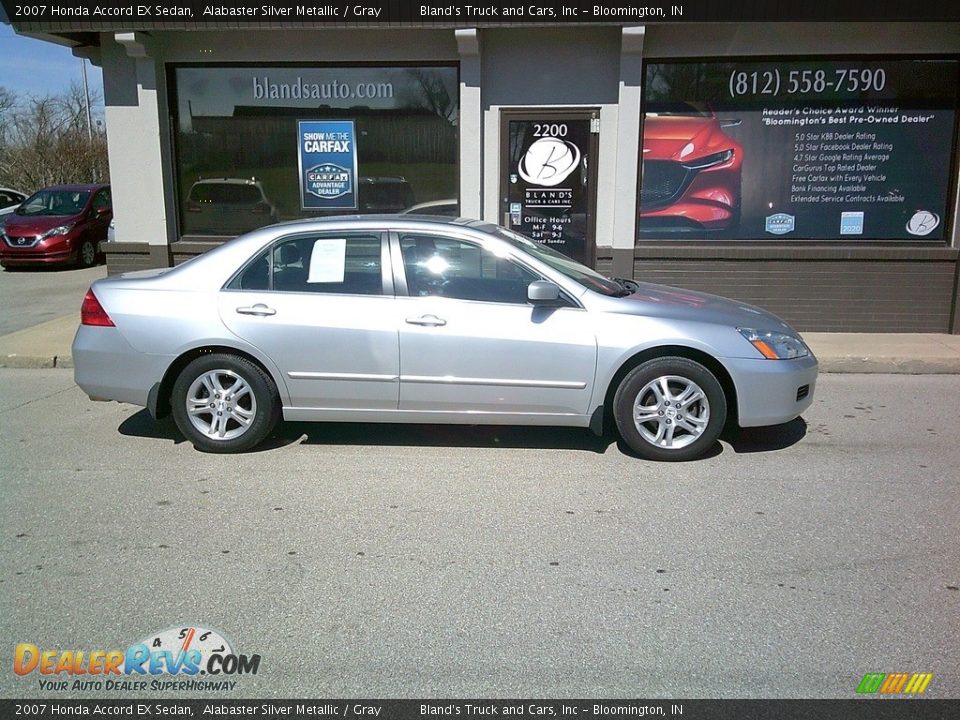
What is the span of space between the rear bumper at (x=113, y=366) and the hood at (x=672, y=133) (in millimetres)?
6411

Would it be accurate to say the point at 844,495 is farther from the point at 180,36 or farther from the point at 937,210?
the point at 180,36

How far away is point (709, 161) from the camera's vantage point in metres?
9.97

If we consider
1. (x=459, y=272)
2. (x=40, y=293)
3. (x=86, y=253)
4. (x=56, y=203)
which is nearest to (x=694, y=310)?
(x=459, y=272)

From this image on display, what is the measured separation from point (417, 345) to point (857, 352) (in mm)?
5287

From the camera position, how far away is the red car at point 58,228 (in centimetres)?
1599

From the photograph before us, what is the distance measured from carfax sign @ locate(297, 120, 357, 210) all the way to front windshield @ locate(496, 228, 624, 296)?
471cm

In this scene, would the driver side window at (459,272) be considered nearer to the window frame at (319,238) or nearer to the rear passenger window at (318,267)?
the window frame at (319,238)

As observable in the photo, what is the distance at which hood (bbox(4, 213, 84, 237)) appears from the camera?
16.0 m

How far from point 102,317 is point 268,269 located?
1171 millimetres

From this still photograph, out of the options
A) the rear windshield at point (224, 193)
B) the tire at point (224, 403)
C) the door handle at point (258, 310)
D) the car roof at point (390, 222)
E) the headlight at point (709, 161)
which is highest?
the headlight at point (709, 161)

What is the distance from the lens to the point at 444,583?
3.87 m
